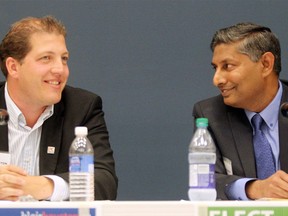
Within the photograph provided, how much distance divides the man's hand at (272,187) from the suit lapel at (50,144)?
85cm

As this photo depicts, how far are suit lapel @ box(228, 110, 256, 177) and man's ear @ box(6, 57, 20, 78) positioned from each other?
993 mm

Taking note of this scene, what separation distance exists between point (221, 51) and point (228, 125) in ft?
1.17

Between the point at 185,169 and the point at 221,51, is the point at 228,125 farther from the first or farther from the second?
the point at 185,169

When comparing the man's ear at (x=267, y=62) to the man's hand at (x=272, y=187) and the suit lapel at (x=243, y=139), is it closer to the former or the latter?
the suit lapel at (x=243, y=139)

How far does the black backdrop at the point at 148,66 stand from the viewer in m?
4.14

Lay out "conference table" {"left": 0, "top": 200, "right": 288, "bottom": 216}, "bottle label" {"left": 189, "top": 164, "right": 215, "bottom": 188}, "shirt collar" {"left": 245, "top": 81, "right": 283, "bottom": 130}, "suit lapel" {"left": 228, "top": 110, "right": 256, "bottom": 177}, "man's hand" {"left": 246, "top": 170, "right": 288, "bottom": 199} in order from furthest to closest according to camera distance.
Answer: "shirt collar" {"left": 245, "top": 81, "right": 283, "bottom": 130}, "suit lapel" {"left": 228, "top": 110, "right": 256, "bottom": 177}, "man's hand" {"left": 246, "top": 170, "right": 288, "bottom": 199}, "bottle label" {"left": 189, "top": 164, "right": 215, "bottom": 188}, "conference table" {"left": 0, "top": 200, "right": 288, "bottom": 216}

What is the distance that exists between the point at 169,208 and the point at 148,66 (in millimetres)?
2012

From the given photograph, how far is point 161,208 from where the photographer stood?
2219mm

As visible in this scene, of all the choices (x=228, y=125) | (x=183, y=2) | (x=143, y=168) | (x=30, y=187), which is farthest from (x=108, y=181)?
(x=183, y=2)

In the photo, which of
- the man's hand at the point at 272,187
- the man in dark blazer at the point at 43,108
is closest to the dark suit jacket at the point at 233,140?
the man's hand at the point at 272,187

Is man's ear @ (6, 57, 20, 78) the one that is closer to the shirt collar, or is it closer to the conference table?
the shirt collar

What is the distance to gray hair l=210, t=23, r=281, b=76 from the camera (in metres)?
3.58

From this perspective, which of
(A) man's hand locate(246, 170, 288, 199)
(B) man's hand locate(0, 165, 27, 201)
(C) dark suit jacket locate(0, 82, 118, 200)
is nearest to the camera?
(B) man's hand locate(0, 165, 27, 201)

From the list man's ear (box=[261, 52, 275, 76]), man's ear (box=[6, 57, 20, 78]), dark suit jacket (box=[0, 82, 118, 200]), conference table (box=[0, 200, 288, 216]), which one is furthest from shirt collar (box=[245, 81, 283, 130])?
conference table (box=[0, 200, 288, 216])
